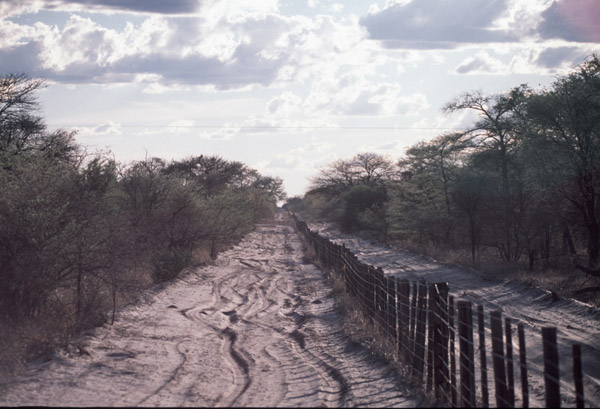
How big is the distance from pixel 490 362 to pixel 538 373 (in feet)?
2.81

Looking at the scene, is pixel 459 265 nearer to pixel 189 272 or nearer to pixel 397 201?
pixel 189 272

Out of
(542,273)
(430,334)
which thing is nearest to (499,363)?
(430,334)

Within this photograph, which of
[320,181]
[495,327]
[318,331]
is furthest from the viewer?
[320,181]

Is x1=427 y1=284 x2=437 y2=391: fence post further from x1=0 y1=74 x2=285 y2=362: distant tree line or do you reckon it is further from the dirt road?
x1=0 y1=74 x2=285 y2=362: distant tree line

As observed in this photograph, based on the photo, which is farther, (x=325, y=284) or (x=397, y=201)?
(x=397, y=201)

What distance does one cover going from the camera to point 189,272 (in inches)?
930

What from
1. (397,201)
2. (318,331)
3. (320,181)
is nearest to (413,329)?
(318,331)

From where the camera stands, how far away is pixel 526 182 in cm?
2516

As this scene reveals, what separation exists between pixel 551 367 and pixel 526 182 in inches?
830

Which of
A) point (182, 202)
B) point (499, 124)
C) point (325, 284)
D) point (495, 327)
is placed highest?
point (499, 124)

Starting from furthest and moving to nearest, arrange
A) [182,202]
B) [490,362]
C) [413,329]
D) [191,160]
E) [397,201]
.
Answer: [191,160] < [397,201] < [182,202] < [490,362] < [413,329]

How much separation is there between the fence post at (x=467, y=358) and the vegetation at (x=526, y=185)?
827 centimetres

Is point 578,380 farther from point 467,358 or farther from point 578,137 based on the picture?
point 578,137

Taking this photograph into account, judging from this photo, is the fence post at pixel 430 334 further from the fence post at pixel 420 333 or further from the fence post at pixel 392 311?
the fence post at pixel 392 311
